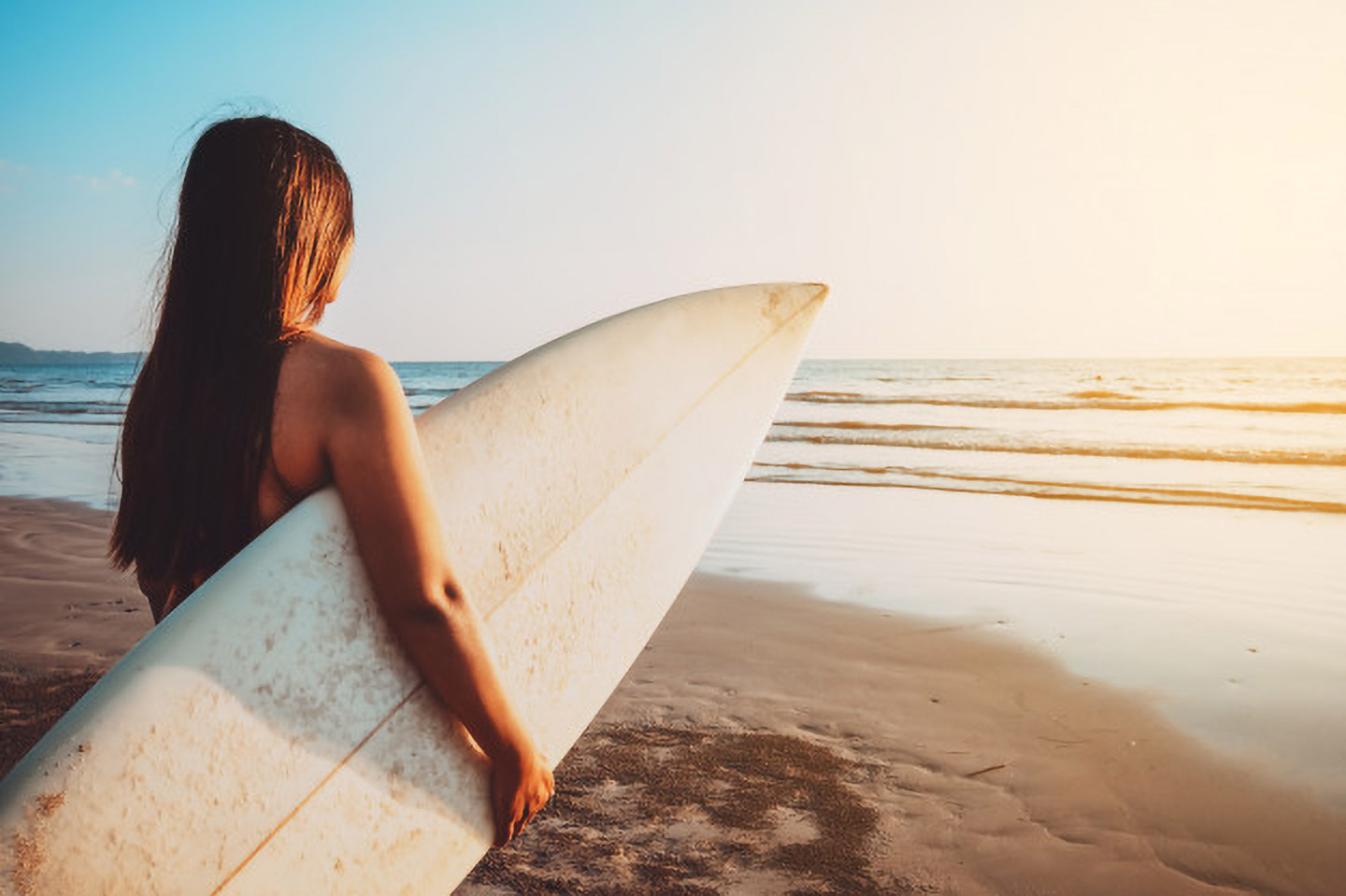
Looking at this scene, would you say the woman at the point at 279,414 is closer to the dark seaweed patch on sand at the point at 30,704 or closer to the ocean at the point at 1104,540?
the ocean at the point at 1104,540

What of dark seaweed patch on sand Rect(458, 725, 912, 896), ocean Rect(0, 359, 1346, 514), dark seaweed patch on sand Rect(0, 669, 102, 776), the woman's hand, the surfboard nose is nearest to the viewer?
the woman's hand

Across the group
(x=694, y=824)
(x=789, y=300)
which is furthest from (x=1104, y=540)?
(x=694, y=824)

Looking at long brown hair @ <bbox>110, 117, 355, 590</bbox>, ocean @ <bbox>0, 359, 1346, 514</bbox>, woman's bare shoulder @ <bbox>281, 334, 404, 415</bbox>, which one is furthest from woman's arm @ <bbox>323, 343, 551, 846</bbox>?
ocean @ <bbox>0, 359, 1346, 514</bbox>

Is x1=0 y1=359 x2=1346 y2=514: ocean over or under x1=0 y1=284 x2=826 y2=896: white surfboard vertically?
under

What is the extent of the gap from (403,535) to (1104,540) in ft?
20.4

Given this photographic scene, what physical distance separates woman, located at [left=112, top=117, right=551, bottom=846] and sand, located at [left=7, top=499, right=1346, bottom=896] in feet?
3.68

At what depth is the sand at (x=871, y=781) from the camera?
216 centimetres

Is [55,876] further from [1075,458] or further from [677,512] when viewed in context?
[1075,458]

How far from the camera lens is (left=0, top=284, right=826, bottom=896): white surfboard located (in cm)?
119

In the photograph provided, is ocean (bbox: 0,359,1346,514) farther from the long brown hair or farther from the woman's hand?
the woman's hand

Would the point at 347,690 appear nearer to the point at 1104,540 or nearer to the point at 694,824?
the point at 694,824

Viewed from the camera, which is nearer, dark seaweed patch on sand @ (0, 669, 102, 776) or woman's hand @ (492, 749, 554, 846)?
woman's hand @ (492, 749, 554, 846)

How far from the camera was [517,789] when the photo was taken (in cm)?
132

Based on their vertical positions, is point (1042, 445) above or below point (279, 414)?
below
